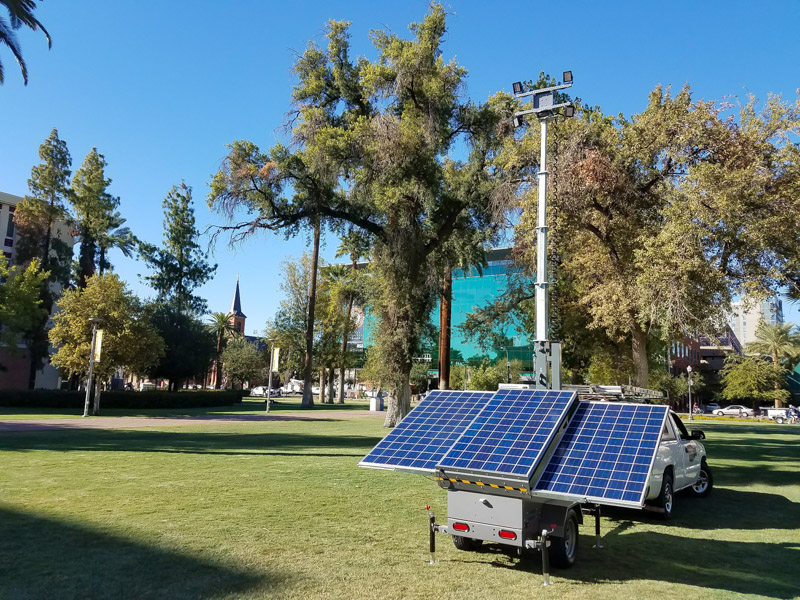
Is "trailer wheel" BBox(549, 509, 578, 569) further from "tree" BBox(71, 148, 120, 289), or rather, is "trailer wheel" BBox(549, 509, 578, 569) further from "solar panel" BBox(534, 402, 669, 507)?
"tree" BBox(71, 148, 120, 289)

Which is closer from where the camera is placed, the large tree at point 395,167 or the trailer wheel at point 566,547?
the trailer wheel at point 566,547

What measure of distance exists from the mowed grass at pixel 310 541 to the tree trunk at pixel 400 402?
11.3 m

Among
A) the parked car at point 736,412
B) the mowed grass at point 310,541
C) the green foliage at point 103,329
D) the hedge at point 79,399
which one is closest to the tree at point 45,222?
the hedge at point 79,399

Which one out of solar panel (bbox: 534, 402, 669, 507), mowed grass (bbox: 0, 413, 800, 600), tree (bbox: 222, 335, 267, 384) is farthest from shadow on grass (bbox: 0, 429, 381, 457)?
tree (bbox: 222, 335, 267, 384)

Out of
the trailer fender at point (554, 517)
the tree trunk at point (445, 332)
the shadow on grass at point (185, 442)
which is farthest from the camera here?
the tree trunk at point (445, 332)

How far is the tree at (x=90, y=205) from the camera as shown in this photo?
48.1 m

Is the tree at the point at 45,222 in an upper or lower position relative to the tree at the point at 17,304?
upper

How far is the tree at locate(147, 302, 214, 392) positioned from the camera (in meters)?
52.5

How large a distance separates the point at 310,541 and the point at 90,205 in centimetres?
4864

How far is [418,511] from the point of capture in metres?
9.40

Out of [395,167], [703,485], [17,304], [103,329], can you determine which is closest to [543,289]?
[703,485]

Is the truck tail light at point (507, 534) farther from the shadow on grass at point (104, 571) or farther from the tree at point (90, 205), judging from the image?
the tree at point (90, 205)

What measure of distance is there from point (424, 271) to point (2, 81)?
17871 millimetres

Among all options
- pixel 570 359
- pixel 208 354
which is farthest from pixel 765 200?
pixel 208 354
